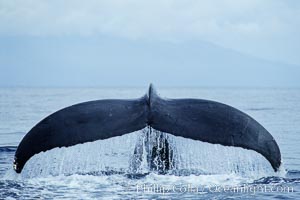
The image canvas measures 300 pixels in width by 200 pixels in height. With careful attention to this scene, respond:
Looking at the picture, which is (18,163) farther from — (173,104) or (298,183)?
(298,183)

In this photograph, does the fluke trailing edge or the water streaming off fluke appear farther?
the water streaming off fluke

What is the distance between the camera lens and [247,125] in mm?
6465

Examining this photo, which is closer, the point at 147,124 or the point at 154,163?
the point at 147,124

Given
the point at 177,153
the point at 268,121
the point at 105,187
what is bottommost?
the point at 105,187

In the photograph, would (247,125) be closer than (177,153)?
Yes

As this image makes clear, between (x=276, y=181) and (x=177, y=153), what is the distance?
1.46 m

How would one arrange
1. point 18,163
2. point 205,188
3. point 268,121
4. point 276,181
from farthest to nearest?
1. point 268,121
2. point 276,181
3. point 205,188
4. point 18,163

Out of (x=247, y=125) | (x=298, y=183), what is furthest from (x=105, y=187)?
(x=298, y=183)

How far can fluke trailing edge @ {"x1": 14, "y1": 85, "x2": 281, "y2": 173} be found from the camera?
20.4 feet

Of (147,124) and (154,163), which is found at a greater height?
(147,124)

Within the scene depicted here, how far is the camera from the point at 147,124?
646 cm

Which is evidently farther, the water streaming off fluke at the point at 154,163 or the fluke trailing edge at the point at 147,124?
the water streaming off fluke at the point at 154,163

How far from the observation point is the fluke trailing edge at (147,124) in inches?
245

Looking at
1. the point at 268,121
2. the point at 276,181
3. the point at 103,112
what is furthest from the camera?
the point at 268,121
